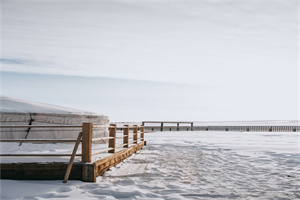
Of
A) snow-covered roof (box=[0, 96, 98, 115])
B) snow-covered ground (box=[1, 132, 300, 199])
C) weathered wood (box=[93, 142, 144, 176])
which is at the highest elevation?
snow-covered roof (box=[0, 96, 98, 115])

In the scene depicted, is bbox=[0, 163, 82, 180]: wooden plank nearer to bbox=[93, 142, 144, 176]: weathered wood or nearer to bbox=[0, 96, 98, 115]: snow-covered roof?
bbox=[93, 142, 144, 176]: weathered wood

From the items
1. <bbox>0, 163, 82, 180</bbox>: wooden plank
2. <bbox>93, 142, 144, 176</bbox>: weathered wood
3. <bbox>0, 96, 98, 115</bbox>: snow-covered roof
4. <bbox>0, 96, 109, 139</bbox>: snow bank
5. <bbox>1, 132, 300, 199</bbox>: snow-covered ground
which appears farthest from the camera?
<bbox>0, 96, 98, 115</bbox>: snow-covered roof

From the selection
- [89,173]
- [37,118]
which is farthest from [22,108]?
[89,173]

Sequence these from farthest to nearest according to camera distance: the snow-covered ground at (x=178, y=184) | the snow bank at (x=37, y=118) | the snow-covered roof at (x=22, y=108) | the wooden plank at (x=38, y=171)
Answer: the snow-covered roof at (x=22, y=108) < the snow bank at (x=37, y=118) < the wooden plank at (x=38, y=171) < the snow-covered ground at (x=178, y=184)

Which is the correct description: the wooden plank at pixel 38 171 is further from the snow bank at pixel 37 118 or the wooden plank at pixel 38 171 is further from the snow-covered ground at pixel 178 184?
the snow bank at pixel 37 118

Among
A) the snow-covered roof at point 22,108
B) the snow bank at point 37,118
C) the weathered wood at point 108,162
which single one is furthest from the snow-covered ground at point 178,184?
the snow-covered roof at point 22,108

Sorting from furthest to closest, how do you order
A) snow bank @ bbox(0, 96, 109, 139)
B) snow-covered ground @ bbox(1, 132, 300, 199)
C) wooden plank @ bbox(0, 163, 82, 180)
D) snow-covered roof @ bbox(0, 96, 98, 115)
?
snow-covered roof @ bbox(0, 96, 98, 115)
snow bank @ bbox(0, 96, 109, 139)
wooden plank @ bbox(0, 163, 82, 180)
snow-covered ground @ bbox(1, 132, 300, 199)

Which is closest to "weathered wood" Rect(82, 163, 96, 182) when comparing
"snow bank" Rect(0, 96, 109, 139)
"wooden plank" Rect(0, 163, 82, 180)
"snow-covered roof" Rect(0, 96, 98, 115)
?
"wooden plank" Rect(0, 163, 82, 180)

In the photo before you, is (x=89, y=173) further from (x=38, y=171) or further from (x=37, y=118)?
(x=37, y=118)

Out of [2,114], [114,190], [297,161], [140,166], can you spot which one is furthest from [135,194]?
[2,114]

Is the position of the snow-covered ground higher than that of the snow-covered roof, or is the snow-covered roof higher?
the snow-covered roof

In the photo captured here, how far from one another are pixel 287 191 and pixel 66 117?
804 cm

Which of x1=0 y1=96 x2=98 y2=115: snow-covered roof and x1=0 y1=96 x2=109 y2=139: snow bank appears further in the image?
x1=0 y1=96 x2=98 y2=115: snow-covered roof

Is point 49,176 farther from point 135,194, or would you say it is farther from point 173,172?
point 173,172
